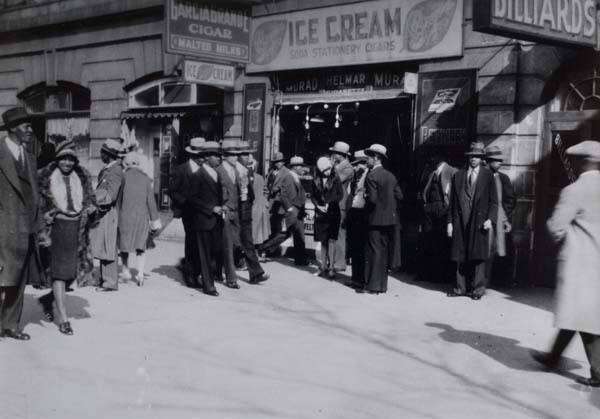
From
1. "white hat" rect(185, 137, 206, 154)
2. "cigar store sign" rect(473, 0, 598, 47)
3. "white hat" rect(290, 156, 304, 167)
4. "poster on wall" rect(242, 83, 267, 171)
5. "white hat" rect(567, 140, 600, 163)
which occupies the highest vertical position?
"cigar store sign" rect(473, 0, 598, 47)

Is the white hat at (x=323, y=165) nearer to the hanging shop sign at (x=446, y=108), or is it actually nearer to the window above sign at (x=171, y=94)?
the hanging shop sign at (x=446, y=108)

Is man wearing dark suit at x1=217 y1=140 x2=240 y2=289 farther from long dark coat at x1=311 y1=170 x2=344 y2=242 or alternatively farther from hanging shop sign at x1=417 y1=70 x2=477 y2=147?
hanging shop sign at x1=417 y1=70 x2=477 y2=147

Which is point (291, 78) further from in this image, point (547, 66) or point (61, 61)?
point (61, 61)

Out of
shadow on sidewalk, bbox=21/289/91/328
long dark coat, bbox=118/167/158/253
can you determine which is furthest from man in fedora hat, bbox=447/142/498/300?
shadow on sidewalk, bbox=21/289/91/328

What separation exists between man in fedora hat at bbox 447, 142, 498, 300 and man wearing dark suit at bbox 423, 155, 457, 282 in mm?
596

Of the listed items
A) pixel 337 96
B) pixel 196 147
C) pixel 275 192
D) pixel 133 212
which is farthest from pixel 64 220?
pixel 337 96

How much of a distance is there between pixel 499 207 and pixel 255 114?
6232 mm

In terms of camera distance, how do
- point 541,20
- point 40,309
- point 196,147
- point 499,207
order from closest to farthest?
point 40,309 < point 541,20 < point 196,147 < point 499,207

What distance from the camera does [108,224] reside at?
9.93m

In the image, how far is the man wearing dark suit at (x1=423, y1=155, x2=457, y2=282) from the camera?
11219 millimetres

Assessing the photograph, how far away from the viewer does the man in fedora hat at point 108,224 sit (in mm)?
9867

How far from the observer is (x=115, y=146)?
10.0m

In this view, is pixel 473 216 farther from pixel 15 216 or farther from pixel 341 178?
pixel 15 216

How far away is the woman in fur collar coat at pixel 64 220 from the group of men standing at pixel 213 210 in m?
2.43
